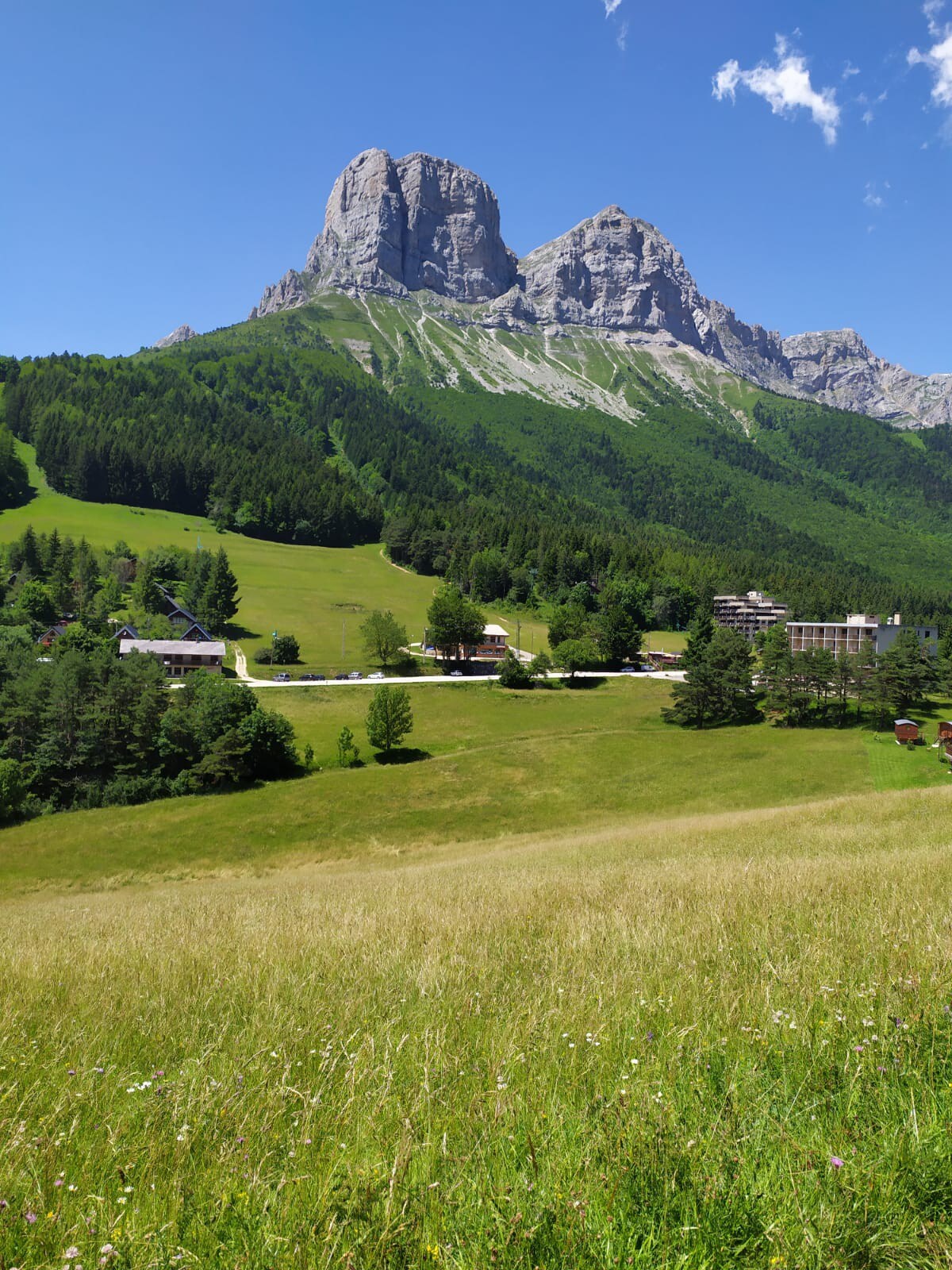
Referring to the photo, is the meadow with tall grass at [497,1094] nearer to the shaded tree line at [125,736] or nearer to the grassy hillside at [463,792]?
the grassy hillside at [463,792]

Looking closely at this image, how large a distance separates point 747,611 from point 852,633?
34248 mm

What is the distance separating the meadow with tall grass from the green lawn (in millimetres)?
92709

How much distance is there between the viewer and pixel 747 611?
15662 centimetres

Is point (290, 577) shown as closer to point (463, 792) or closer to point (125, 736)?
point (125, 736)

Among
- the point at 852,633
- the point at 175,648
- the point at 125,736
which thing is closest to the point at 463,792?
the point at 125,736

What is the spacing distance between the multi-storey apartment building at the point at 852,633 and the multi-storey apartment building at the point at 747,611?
70.2 ft

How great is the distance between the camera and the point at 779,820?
21562 mm

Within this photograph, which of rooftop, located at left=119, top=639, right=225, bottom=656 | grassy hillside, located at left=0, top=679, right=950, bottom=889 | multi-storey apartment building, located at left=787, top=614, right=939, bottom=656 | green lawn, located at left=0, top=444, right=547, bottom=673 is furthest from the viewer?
multi-storey apartment building, located at left=787, top=614, right=939, bottom=656

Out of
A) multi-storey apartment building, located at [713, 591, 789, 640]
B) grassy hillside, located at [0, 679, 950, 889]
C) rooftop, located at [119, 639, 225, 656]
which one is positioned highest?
multi-storey apartment building, located at [713, 591, 789, 640]

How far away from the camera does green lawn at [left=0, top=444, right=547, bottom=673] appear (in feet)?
365

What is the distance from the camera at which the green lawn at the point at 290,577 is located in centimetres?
11119

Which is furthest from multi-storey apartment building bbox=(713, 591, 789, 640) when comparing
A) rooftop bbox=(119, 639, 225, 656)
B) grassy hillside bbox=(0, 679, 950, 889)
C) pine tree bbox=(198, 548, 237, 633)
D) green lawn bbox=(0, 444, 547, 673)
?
rooftop bbox=(119, 639, 225, 656)

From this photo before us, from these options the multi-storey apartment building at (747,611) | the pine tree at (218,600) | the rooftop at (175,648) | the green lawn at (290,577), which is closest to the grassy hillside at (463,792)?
the rooftop at (175,648)

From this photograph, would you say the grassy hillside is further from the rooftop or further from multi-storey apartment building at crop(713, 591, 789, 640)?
multi-storey apartment building at crop(713, 591, 789, 640)
